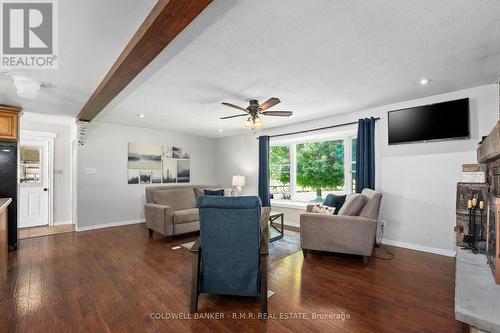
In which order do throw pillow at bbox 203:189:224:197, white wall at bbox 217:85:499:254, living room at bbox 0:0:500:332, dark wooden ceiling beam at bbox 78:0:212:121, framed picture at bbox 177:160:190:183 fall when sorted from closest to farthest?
dark wooden ceiling beam at bbox 78:0:212:121 < living room at bbox 0:0:500:332 < white wall at bbox 217:85:499:254 < throw pillow at bbox 203:189:224:197 < framed picture at bbox 177:160:190:183

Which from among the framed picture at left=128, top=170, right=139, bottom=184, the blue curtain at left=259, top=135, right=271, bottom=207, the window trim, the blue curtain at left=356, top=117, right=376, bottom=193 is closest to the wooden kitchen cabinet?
the framed picture at left=128, top=170, right=139, bottom=184

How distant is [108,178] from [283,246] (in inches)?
166

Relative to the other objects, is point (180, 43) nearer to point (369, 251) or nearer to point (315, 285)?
point (315, 285)

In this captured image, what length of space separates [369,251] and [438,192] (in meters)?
1.51

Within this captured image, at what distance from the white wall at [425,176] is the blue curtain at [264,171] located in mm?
2146

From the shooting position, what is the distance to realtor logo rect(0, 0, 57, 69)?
5.43ft

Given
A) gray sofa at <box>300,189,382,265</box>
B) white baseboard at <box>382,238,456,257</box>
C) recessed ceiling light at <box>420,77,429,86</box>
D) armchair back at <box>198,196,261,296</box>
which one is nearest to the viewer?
armchair back at <box>198,196,261,296</box>

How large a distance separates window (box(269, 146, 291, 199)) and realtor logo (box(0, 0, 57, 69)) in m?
4.65

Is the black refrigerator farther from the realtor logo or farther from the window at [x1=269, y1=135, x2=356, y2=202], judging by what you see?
the window at [x1=269, y1=135, x2=356, y2=202]

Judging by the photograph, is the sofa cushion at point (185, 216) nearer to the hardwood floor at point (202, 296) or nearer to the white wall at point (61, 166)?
the hardwood floor at point (202, 296)

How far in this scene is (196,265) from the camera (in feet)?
6.60

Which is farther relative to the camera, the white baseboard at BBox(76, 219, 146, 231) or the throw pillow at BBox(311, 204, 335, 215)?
the white baseboard at BBox(76, 219, 146, 231)

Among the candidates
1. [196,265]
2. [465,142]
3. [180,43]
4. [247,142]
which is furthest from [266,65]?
[247,142]

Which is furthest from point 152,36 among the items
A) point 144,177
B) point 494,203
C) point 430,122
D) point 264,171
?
point 144,177
